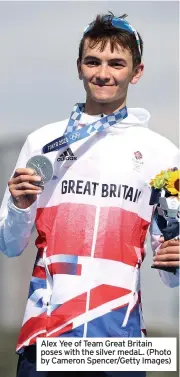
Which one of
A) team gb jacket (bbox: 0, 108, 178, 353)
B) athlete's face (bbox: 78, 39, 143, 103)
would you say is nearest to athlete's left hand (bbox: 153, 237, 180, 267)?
team gb jacket (bbox: 0, 108, 178, 353)

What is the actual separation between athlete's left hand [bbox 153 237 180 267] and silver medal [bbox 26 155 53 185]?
0.46 metres

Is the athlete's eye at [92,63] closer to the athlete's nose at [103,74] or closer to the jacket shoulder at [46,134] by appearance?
the athlete's nose at [103,74]

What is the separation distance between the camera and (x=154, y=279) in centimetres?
372

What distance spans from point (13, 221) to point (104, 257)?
0.34 m

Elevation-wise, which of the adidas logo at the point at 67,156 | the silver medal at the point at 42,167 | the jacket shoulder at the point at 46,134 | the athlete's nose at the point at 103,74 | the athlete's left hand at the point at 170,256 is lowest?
the athlete's left hand at the point at 170,256

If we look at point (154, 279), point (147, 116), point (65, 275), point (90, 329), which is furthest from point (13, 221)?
point (154, 279)

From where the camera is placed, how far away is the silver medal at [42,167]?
2.94 m

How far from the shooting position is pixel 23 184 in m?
2.89

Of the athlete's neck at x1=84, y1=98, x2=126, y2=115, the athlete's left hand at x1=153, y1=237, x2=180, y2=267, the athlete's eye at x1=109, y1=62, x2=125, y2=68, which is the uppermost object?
the athlete's eye at x1=109, y1=62, x2=125, y2=68

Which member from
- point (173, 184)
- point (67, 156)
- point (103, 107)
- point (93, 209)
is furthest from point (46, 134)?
point (173, 184)

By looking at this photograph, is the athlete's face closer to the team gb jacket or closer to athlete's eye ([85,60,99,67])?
athlete's eye ([85,60,99,67])

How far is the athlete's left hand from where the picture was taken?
288cm

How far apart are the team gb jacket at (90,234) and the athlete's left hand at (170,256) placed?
110mm

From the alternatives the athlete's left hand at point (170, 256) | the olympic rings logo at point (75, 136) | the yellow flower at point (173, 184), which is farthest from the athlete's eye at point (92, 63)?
the athlete's left hand at point (170, 256)
